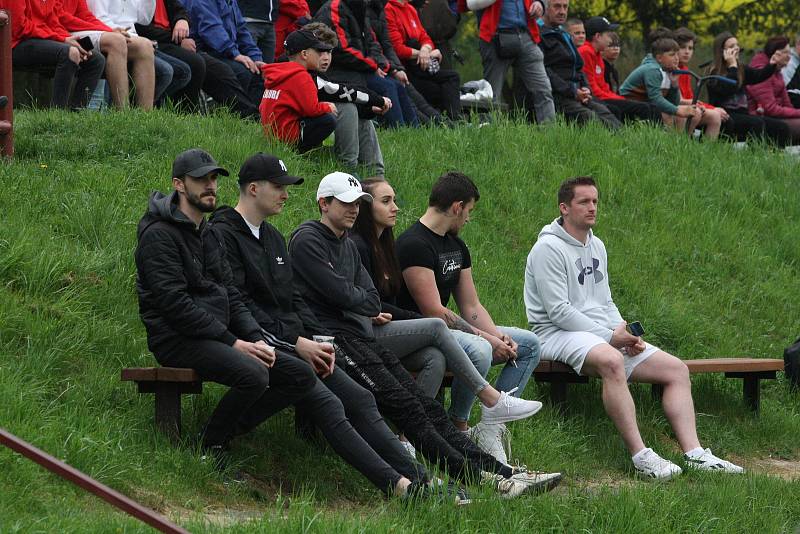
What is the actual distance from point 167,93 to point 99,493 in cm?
800

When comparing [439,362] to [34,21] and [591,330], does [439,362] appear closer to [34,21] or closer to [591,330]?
[591,330]

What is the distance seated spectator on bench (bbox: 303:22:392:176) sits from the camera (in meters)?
10.2

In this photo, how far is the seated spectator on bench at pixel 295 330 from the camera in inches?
243

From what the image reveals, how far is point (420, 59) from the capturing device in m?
13.2

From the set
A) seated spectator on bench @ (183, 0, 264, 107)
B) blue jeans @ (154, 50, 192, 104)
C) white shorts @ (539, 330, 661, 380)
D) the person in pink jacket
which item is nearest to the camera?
white shorts @ (539, 330, 661, 380)

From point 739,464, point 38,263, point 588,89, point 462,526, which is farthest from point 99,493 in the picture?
point 588,89

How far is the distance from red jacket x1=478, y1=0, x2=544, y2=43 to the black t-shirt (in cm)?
616

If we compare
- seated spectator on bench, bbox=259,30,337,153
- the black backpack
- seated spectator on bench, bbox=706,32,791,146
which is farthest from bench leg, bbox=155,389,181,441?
seated spectator on bench, bbox=706,32,791,146

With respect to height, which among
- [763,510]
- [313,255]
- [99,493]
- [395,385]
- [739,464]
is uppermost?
[99,493]

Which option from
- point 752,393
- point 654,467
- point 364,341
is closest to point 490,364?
point 364,341

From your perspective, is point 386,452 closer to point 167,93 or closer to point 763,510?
point 763,510

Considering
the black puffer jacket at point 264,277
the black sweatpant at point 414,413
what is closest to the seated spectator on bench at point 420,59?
the black puffer jacket at point 264,277

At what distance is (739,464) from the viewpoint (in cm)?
826

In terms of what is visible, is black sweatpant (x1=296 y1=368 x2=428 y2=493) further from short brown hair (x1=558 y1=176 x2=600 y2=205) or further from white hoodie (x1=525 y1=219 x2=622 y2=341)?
short brown hair (x1=558 y1=176 x2=600 y2=205)
